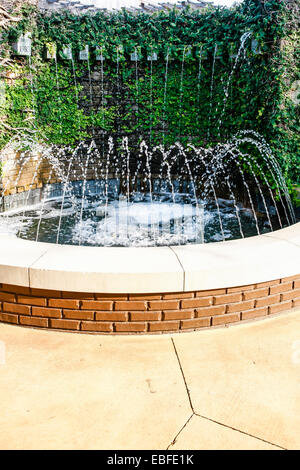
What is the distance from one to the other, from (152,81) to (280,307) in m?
7.85

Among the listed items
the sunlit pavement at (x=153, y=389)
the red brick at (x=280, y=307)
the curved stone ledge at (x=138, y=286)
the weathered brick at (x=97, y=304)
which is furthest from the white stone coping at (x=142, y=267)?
the sunlit pavement at (x=153, y=389)

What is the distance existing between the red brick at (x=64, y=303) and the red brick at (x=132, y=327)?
0.37 m

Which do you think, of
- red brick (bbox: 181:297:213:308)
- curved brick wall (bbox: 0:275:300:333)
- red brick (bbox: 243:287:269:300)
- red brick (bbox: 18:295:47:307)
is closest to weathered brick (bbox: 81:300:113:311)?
curved brick wall (bbox: 0:275:300:333)

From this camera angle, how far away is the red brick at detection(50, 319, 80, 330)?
9.78 ft

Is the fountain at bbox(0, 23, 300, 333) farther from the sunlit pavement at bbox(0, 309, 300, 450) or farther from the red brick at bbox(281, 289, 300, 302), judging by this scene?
the sunlit pavement at bbox(0, 309, 300, 450)

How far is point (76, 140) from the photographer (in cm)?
975

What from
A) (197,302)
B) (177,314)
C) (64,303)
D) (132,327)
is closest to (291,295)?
(197,302)

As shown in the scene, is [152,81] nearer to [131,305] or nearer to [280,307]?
[280,307]

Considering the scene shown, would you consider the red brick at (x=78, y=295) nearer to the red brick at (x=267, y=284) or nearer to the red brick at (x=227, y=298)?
the red brick at (x=227, y=298)

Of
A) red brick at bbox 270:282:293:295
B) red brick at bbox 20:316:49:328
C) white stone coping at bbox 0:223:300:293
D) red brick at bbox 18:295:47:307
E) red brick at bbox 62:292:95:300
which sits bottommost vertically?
red brick at bbox 20:316:49:328

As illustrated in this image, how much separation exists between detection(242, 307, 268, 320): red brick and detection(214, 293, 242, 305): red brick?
17 centimetres

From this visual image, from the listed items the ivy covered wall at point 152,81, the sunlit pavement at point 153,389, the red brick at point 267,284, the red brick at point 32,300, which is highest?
the ivy covered wall at point 152,81

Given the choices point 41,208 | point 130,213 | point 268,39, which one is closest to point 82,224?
point 130,213

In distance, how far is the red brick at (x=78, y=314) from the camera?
2947mm
